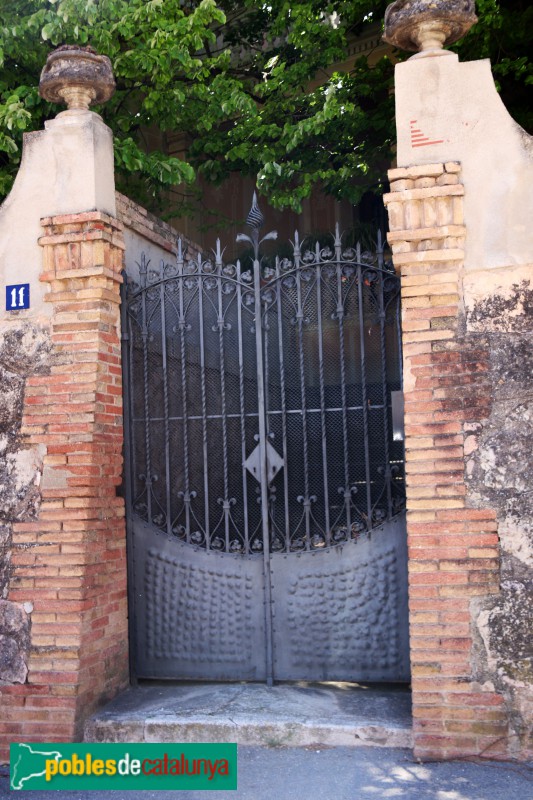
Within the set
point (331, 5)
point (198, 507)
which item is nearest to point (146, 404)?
point (198, 507)

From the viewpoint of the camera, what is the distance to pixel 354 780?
3.84m

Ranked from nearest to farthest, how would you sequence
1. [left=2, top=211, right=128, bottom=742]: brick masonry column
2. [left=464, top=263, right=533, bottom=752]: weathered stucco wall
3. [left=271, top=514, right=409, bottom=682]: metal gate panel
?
[left=464, top=263, right=533, bottom=752]: weathered stucco wall, [left=2, top=211, right=128, bottom=742]: brick masonry column, [left=271, top=514, right=409, bottom=682]: metal gate panel

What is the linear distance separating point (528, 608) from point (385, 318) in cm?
193

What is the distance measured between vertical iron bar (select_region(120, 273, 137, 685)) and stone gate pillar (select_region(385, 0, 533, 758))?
191 cm

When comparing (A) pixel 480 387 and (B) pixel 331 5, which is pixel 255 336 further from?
(B) pixel 331 5

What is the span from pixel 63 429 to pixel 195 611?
4.87ft

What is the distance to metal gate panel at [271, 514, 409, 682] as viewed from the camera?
4.76 metres

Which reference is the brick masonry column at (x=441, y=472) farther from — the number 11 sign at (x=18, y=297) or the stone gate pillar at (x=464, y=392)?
the number 11 sign at (x=18, y=297)

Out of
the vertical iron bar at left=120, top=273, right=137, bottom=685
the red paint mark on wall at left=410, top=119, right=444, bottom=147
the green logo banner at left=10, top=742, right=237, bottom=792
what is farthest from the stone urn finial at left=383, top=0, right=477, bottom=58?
the green logo banner at left=10, top=742, right=237, bottom=792

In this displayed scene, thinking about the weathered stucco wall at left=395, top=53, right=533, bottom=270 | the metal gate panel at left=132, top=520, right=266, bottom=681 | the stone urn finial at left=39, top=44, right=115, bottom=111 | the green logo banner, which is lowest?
the green logo banner

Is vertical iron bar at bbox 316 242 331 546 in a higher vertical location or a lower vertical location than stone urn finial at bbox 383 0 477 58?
lower

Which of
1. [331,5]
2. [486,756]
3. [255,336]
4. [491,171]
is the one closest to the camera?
[486,756]

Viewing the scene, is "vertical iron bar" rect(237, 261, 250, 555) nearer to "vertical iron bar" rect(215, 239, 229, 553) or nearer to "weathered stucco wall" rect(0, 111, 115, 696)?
"vertical iron bar" rect(215, 239, 229, 553)

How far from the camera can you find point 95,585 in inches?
185
